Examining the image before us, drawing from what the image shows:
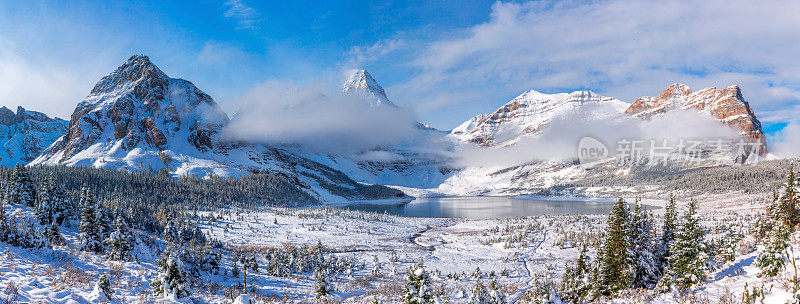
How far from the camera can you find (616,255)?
25172 mm

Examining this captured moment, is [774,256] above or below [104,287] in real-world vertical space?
above

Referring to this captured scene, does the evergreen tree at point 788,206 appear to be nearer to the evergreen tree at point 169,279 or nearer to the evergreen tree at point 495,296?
the evergreen tree at point 495,296

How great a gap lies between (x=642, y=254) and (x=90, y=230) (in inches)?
1803

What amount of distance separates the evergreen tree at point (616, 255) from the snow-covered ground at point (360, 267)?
5128mm

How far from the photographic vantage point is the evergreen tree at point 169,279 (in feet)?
63.0

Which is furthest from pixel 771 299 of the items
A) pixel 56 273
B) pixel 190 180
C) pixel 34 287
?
pixel 190 180

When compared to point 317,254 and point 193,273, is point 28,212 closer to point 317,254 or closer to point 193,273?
point 193,273

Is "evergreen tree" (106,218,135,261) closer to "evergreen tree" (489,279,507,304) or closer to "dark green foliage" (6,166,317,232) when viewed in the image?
"evergreen tree" (489,279,507,304)

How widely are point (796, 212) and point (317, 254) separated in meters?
46.8

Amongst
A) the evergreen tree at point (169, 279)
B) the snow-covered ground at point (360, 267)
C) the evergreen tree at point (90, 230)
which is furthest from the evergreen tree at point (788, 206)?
the evergreen tree at point (90, 230)

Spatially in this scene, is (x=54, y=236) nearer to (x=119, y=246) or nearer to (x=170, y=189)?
(x=119, y=246)

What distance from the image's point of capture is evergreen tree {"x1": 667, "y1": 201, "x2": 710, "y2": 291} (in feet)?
62.0

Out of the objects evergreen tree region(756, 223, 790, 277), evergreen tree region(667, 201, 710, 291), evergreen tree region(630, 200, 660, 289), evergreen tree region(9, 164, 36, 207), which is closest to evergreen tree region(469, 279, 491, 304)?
evergreen tree region(667, 201, 710, 291)

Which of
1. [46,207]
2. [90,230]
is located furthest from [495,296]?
[46,207]
